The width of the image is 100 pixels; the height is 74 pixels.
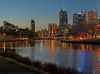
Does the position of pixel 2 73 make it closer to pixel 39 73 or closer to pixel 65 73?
pixel 39 73

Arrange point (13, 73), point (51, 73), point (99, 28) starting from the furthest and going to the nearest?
1. point (99, 28)
2. point (51, 73)
3. point (13, 73)

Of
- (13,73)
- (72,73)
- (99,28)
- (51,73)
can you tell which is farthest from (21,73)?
(99,28)

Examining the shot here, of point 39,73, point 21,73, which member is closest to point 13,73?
point 21,73

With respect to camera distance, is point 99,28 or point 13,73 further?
point 99,28

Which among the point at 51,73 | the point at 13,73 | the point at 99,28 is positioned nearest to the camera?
the point at 13,73

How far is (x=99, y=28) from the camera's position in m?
200

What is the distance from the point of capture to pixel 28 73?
17016 mm

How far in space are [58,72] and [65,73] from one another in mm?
503

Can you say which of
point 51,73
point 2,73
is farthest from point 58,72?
point 2,73

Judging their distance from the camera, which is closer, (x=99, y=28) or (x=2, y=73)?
(x=2, y=73)

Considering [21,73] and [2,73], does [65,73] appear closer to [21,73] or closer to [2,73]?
[21,73]

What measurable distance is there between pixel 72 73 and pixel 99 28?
606 feet

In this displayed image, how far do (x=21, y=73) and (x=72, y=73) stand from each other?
3.37 metres

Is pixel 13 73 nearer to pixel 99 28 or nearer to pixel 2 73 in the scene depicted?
pixel 2 73
